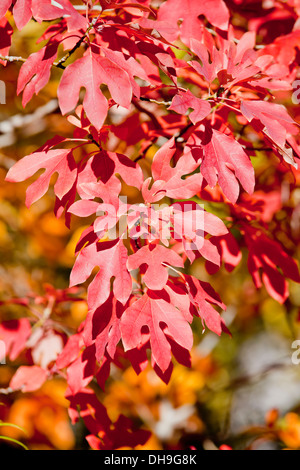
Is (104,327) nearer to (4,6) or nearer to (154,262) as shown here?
(154,262)

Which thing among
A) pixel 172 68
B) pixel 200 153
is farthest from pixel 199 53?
pixel 200 153

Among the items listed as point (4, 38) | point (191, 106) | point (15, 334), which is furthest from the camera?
point (15, 334)

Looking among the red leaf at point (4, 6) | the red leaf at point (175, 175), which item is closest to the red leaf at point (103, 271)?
the red leaf at point (175, 175)

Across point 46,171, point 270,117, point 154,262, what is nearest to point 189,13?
point 270,117

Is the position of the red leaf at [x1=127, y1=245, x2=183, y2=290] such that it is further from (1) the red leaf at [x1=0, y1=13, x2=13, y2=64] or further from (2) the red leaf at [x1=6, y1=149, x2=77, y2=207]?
(1) the red leaf at [x1=0, y1=13, x2=13, y2=64]

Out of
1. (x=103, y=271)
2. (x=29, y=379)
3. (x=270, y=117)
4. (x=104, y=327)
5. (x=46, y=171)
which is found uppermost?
(x=270, y=117)

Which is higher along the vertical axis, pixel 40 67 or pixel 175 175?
pixel 40 67

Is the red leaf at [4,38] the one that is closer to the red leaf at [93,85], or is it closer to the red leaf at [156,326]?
the red leaf at [93,85]

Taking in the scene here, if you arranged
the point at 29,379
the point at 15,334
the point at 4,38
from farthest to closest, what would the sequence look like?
the point at 15,334 → the point at 29,379 → the point at 4,38

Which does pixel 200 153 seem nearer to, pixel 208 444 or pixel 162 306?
pixel 162 306

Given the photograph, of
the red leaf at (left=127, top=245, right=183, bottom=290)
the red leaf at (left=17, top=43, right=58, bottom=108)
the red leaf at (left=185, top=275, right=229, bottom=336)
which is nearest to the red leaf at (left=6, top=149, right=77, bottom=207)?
the red leaf at (left=17, top=43, right=58, bottom=108)

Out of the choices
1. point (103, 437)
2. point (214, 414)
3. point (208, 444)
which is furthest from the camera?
point (214, 414)

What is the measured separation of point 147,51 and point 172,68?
0.31 ft
